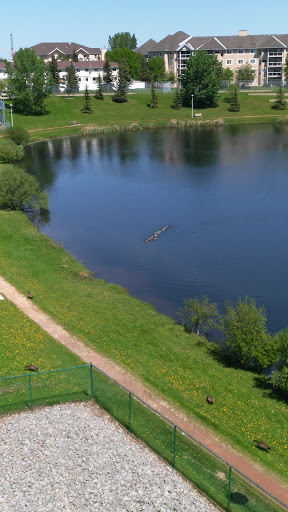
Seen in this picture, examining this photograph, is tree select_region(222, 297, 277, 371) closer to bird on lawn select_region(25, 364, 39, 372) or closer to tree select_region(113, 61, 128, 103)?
bird on lawn select_region(25, 364, 39, 372)

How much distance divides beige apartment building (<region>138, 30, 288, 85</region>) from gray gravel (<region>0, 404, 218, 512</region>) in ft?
539

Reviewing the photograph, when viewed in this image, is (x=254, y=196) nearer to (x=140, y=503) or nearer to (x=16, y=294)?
(x=16, y=294)

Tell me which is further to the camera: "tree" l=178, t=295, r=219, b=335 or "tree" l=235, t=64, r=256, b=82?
"tree" l=235, t=64, r=256, b=82

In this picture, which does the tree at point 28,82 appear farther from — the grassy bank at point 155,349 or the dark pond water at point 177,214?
the grassy bank at point 155,349

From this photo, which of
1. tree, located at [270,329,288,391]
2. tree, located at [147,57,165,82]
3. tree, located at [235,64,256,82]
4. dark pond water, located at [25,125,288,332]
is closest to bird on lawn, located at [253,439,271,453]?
tree, located at [270,329,288,391]

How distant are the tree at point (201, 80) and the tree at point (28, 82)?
38.5 m

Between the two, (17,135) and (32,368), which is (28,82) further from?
(32,368)

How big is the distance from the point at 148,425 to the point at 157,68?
16559 centimetres

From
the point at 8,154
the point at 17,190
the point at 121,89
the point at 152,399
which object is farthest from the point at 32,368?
the point at 121,89

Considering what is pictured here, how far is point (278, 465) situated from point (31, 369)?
14.0 metres

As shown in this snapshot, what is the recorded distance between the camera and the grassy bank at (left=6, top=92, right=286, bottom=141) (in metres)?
125

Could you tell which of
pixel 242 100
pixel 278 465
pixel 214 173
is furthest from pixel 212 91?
pixel 278 465

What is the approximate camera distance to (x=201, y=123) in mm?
130000

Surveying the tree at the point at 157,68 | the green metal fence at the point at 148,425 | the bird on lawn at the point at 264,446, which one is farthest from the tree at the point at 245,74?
the bird on lawn at the point at 264,446
